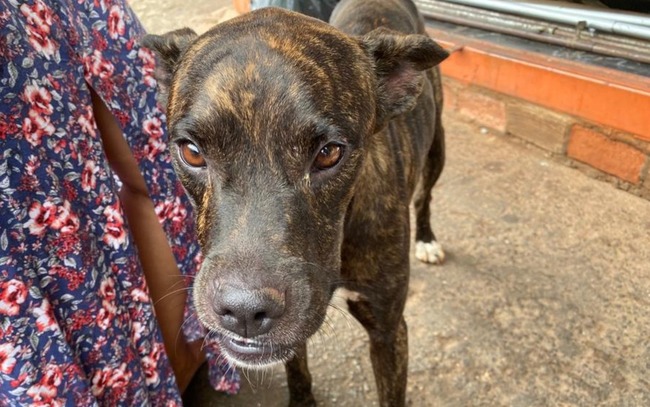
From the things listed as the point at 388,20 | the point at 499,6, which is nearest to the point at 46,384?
the point at 388,20

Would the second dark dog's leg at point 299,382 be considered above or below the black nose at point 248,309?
below

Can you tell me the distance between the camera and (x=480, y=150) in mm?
4836

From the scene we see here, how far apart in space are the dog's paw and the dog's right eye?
214cm

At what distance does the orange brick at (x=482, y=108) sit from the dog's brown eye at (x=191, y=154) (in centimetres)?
346

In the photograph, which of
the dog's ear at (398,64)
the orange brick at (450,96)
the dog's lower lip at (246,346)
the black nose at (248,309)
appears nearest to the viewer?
the black nose at (248,309)

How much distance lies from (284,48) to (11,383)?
4.52ft

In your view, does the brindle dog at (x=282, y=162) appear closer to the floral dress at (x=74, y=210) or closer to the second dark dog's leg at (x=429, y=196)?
the floral dress at (x=74, y=210)

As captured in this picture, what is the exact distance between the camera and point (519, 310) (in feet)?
11.1

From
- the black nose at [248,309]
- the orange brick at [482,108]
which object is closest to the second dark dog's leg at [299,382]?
the black nose at [248,309]

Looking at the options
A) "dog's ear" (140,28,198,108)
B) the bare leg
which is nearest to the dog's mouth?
the bare leg

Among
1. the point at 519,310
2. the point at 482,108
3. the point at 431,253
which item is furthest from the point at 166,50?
the point at 482,108

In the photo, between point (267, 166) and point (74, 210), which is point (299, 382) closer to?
point (74, 210)

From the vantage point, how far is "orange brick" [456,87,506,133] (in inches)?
192

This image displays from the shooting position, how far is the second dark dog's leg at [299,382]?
2771 mm
